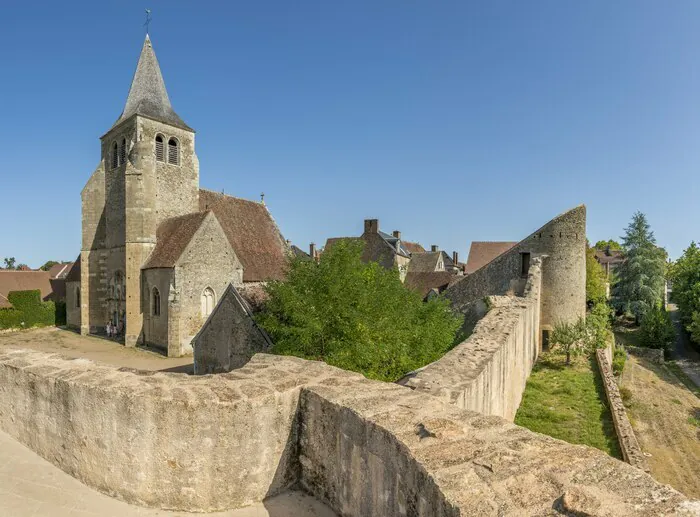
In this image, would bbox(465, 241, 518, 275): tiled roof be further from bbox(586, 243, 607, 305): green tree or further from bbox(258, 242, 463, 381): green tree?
bbox(258, 242, 463, 381): green tree

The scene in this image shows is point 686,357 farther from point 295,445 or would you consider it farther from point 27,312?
point 27,312

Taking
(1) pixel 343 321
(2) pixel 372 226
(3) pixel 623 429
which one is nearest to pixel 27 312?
(2) pixel 372 226

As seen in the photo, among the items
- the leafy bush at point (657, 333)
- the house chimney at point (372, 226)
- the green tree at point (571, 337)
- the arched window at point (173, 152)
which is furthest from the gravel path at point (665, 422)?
the arched window at point (173, 152)

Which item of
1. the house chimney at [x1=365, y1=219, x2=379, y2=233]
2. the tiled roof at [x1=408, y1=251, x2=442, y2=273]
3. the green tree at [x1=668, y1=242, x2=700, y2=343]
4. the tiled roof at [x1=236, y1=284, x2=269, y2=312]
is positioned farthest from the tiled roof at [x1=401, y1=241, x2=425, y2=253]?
the tiled roof at [x1=236, y1=284, x2=269, y2=312]

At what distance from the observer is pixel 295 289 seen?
9672 mm

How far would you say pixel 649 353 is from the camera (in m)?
28.4

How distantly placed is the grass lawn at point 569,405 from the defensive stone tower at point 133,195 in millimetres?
21020

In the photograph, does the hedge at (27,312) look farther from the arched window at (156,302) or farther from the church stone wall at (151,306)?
the arched window at (156,302)

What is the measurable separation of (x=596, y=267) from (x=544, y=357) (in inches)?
862

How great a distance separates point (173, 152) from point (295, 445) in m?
26.7

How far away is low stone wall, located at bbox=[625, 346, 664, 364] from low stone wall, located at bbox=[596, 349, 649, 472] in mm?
14524

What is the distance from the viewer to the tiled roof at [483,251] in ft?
148

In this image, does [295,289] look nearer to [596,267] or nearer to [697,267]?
[596,267]

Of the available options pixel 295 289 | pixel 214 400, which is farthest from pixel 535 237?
pixel 214 400
